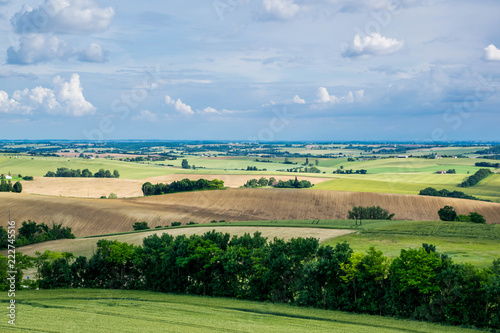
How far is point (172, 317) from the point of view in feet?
87.5

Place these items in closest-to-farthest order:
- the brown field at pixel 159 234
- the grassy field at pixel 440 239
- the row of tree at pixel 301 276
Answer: the row of tree at pixel 301 276, the grassy field at pixel 440 239, the brown field at pixel 159 234

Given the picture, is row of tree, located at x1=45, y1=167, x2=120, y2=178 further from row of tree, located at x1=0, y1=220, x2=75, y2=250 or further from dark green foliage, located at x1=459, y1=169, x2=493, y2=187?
dark green foliage, located at x1=459, y1=169, x2=493, y2=187

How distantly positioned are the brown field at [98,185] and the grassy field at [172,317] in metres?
90.9

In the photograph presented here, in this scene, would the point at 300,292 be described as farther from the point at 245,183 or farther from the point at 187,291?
the point at 245,183

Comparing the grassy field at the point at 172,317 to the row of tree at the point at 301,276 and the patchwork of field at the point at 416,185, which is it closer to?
the row of tree at the point at 301,276

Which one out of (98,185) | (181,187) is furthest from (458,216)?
(98,185)

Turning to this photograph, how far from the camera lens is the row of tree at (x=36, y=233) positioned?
212ft

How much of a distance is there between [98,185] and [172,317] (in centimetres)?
11626

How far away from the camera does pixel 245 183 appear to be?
138 meters

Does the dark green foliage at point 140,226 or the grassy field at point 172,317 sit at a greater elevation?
the grassy field at point 172,317

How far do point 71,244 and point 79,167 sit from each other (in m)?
128

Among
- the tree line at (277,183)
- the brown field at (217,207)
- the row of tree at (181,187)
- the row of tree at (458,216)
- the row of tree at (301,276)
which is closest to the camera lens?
the row of tree at (301,276)

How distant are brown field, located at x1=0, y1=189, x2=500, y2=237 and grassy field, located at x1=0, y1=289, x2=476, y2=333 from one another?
45.2 m

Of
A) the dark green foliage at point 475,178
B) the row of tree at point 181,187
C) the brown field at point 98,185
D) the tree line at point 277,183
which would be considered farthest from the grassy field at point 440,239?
the brown field at point 98,185
